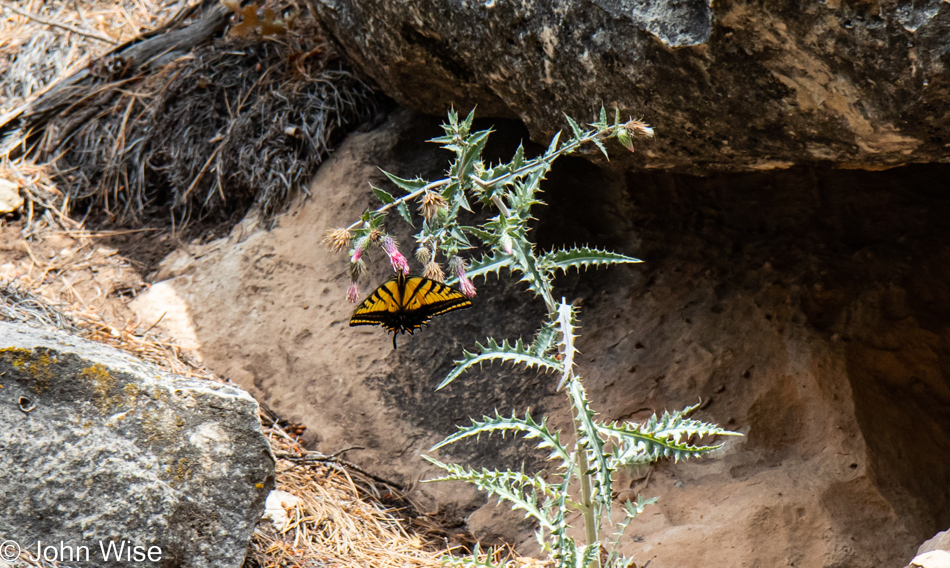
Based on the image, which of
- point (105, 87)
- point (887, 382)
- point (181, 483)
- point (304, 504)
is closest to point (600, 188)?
point (887, 382)

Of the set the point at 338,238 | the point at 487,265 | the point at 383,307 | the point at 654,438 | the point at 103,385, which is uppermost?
the point at 338,238

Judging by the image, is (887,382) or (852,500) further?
(887,382)

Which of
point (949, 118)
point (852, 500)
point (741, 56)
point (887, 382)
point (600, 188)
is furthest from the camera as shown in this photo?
point (600, 188)

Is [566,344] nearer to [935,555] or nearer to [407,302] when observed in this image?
[407,302]

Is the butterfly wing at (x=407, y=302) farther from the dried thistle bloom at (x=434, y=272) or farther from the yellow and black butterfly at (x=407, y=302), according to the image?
the dried thistle bloom at (x=434, y=272)

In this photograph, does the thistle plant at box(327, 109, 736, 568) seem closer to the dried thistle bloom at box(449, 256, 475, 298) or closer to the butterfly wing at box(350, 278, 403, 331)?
the dried thistle bloom at box(449, 256, 475, 298)

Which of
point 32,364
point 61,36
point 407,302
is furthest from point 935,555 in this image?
point 61,36

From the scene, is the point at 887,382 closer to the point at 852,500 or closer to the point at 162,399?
the point at 852,500
